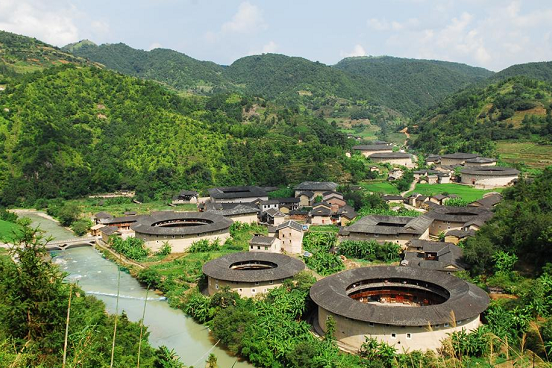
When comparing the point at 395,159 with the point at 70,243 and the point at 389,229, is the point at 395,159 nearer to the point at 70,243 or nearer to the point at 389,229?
the point at 389,229

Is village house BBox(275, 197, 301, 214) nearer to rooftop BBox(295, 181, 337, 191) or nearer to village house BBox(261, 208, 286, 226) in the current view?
rooftop BBox(295, 181, 337, 191)

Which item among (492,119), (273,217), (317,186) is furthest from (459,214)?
(492,119)

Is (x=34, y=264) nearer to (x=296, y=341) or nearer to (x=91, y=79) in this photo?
(x=296, y=341)

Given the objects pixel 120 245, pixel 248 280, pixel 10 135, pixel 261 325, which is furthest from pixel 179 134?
pixel 261 325

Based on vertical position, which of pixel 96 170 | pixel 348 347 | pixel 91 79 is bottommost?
pixel 348 347

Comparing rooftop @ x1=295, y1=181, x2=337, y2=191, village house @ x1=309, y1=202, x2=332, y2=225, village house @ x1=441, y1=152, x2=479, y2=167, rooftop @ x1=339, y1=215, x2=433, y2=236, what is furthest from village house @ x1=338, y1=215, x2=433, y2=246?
village house @ x1=441, y1=152, x2=479, y2=167

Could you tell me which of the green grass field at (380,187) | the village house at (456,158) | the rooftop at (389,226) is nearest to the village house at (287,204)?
the green grass field at (380,187)
